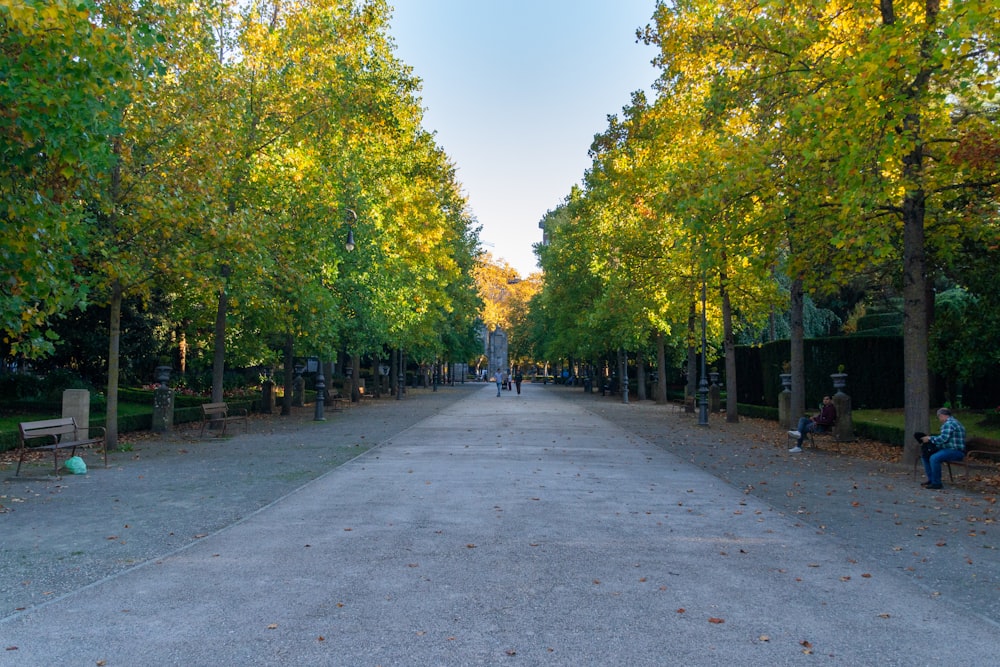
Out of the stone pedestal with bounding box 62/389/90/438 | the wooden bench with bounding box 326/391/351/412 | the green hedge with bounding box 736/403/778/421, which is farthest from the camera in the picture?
the wooden bench with bounding box 326/391/351/412

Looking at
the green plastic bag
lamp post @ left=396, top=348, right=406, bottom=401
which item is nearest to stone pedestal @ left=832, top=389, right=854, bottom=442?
the green plastic bag

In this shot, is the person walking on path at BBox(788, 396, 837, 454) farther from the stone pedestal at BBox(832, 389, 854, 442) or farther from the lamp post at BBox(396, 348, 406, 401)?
the lamp post at BBox(396, 348, 406, 401)

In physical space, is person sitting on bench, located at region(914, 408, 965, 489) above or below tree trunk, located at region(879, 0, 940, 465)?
below

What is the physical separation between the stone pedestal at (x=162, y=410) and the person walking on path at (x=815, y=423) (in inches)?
588

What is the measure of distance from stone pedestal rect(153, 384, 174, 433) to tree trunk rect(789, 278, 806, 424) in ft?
52.9

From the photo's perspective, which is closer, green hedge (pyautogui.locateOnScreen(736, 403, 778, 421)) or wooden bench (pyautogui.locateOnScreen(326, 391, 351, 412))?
green hedge (pyautogui.locateOnScreen(736, 403, 778, 421))

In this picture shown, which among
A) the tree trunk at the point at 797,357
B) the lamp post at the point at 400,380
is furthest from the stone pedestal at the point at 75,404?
the lamp post at the point at 400,380

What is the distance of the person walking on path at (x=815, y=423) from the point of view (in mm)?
15445

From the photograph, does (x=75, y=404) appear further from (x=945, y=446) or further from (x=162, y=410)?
(x=945, y=446)

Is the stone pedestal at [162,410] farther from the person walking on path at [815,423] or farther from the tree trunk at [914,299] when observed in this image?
the tree trunk at [914,299]

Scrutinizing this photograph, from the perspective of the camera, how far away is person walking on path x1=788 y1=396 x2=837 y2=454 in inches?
608

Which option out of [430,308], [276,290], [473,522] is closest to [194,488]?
Result: [473,522]

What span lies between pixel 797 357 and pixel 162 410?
650 inches

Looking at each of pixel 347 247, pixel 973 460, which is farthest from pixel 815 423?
pixel 347 247
